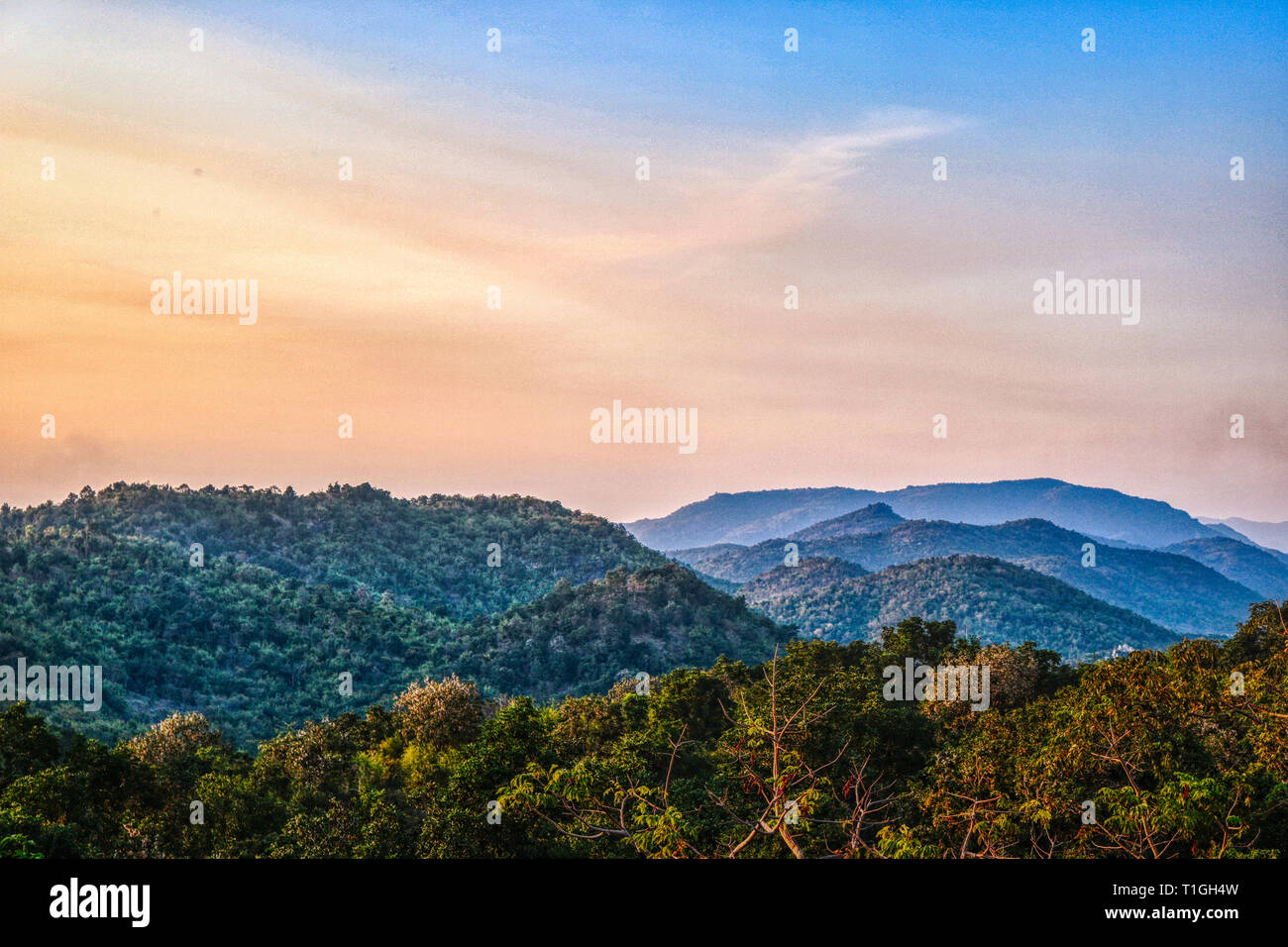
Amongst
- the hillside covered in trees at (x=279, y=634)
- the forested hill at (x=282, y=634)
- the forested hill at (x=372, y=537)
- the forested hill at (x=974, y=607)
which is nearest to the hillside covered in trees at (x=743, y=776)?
the hillside covered in trees at (x=279, y=634)

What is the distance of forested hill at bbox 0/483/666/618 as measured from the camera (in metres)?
112

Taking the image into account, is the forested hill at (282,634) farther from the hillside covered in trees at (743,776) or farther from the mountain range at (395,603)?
the hillside covered in trees at (743,776)

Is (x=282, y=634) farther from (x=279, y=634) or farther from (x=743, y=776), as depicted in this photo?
(x=743, y=776)

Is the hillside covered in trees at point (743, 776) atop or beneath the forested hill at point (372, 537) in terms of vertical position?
beneath

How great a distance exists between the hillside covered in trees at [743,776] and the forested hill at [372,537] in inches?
3164

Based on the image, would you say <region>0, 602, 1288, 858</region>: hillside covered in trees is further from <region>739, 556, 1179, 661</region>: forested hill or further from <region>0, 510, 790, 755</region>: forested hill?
<region>739, 556, 1179, 661</region>: forested hill

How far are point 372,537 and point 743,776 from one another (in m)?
112

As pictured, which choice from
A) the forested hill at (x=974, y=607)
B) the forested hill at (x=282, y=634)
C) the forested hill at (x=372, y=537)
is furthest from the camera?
the forested hill at (x=372, y=537)

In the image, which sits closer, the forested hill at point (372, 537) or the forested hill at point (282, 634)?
the forested hill at point (282, 634)

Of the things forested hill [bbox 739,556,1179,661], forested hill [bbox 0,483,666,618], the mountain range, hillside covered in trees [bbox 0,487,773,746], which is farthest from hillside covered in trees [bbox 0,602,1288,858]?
forested hill [bbox 739,556,1179,661]

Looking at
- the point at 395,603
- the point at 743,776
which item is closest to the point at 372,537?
the point at 395,603

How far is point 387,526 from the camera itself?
126375 mm

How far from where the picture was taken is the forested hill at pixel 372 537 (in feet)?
367

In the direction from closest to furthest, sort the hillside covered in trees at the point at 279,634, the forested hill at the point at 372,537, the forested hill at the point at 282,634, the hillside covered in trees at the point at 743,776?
the hillside covered in trees at the point at 743,776 → the hillside covered in trees at the point at 279,634 → the forested hill at the point at 282,634 → the forested hill at the point at 372,537
